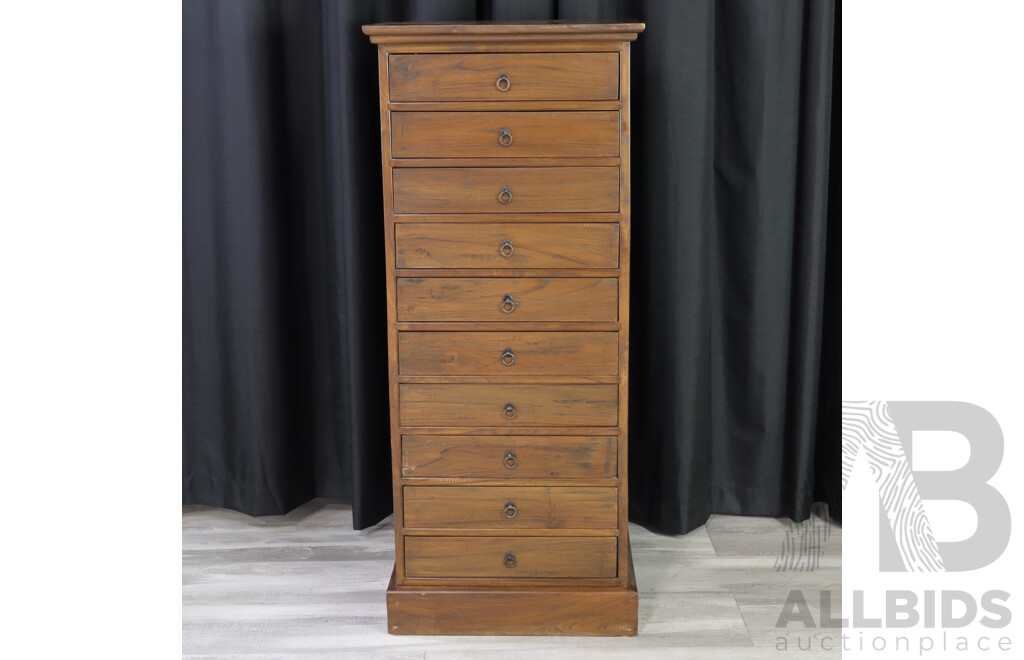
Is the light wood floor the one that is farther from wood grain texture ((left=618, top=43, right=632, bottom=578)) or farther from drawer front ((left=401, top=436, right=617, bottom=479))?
drawer front ((left=401, top=436, right=617, bottom=479))

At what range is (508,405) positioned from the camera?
6.37 feet

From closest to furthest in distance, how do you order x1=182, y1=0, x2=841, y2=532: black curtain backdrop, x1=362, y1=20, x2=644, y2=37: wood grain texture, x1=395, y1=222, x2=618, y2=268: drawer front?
1. x1=362, y1=20, x2=644, y2=37: wood grain texture
2. x1=395, y1=222, x2=618, y2=268: drawer front
3. x1=182, y1=0, x2=841, y2=532: black curtain backdrop

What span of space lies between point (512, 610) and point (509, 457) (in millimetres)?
367

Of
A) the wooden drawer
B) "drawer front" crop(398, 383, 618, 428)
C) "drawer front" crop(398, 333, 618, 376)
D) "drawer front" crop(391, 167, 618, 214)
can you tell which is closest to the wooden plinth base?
"drawer front" crop(398, 383, 618, 428)

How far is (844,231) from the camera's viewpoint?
2.38 meters

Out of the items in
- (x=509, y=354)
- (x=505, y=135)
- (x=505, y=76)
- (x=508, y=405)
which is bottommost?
(x=508, y=405)

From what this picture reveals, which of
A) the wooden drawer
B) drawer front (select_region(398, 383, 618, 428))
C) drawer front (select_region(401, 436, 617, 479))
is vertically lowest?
drawer front (select_region(401, 436, 617, 479))

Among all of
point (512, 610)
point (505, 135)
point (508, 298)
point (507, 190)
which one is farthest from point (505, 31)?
point (512, 610)

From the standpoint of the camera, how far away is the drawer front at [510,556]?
200 cm

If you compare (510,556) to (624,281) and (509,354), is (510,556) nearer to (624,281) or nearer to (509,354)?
(509,354)

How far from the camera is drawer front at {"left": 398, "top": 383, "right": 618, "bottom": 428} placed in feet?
6.34

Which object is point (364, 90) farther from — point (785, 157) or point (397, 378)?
point (785, 157)

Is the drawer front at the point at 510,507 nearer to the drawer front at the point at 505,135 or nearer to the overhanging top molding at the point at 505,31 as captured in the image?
the drawer front at the point at 505,135

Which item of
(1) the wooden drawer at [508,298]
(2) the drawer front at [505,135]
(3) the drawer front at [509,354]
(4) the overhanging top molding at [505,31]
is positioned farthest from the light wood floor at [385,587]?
(4) the overhanging top molding at [505,31]
